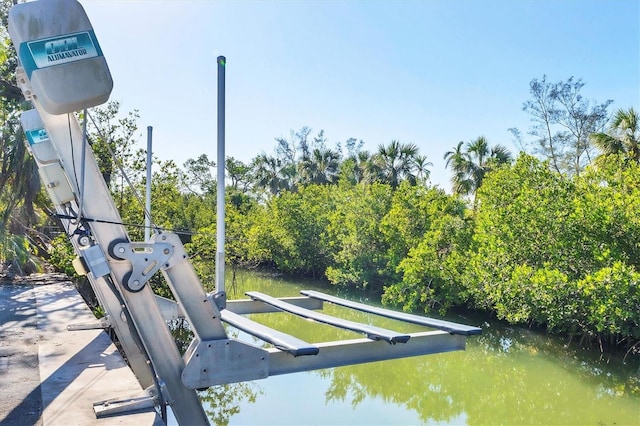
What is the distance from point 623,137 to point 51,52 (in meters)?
15.2

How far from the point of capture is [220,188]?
258 cm

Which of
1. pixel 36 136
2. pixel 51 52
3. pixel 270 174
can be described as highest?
pixel 270 174

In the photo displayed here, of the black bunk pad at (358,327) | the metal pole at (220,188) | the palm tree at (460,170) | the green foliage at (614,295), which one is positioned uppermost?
the palm tree at (460,170)

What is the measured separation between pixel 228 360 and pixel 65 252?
703cm

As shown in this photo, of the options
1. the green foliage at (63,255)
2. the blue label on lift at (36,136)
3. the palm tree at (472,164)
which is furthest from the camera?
the palm tree at (472,164)

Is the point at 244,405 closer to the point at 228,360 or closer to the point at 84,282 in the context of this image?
the point at 84,282

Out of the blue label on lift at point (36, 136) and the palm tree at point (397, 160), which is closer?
the blue label on lift at point (36, 136)

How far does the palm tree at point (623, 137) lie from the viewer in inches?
524

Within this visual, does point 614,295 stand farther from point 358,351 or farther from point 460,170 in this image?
point 460,170

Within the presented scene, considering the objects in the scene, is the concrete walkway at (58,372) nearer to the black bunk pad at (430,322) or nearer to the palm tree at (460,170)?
the black bunk pad at (430,322)

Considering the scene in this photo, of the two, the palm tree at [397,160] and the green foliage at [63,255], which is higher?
the palm tree at [397,160]

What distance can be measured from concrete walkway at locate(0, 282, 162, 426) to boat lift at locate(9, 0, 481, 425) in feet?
0.58

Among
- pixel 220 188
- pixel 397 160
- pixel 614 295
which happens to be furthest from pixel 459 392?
pixel 397 160

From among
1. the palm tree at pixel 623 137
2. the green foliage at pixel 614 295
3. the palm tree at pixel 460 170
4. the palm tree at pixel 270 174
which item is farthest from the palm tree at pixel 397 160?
the green foliage at pixel 614 295
